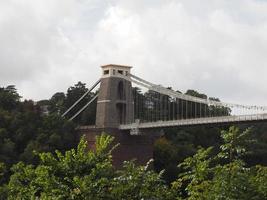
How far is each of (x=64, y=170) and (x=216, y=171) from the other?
5.81 ft

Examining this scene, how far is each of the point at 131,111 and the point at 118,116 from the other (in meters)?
1.27

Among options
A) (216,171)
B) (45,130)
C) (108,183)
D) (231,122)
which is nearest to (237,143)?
(216,171)

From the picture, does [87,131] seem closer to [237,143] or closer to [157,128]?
[157,128]

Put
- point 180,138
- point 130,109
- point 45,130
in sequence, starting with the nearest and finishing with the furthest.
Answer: point 45,130, point 130,109, point 180,138

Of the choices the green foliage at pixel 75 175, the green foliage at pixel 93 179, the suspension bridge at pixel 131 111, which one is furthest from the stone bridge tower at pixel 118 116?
the green foliage at pixel 93 179

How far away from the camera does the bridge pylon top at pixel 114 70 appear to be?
48.5m

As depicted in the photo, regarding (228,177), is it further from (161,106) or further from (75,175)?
(161,106)

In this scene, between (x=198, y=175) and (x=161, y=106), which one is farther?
(x=161, y=106)

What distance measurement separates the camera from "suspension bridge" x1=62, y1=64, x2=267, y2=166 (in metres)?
46.7

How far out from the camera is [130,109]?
49125 mm

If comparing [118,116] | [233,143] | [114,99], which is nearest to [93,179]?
[233,143]

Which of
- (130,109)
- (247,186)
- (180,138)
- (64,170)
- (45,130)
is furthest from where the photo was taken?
(180,138)

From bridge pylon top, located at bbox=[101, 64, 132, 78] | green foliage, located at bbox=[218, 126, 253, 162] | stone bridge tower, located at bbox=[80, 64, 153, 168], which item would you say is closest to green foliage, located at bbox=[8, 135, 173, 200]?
green foliage, located at bbox=[218, 126, 253, 162]

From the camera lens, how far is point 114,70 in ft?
160
